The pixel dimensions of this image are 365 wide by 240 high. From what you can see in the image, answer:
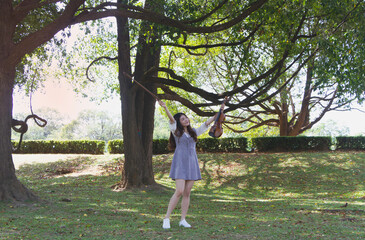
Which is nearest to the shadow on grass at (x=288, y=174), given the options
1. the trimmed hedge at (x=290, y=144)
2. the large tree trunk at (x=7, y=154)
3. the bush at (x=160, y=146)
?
the trimmed hedge at (x=290, y=144)

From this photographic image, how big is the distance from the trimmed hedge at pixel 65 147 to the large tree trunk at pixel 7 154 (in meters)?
16.4

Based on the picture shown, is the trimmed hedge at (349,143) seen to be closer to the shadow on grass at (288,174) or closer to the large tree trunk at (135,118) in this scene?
the shadow on grass at (288,174)

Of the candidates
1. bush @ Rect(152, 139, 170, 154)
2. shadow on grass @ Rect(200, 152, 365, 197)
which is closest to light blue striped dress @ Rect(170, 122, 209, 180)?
shadow on grass @ Rect(200, 152, 365, 197)

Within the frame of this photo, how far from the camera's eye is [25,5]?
359 inches

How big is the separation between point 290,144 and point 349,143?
13.1 ft

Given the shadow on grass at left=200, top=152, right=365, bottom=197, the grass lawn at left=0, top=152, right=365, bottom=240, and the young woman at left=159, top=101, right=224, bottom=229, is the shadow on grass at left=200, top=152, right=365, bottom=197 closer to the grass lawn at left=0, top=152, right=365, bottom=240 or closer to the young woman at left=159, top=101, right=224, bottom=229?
the grass lawn at left=0, top=152, right=365, bottom=240

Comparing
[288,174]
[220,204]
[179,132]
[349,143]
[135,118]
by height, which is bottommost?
[220,204]

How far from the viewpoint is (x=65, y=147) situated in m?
25.5

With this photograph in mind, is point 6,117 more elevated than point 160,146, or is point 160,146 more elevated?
point 6,117

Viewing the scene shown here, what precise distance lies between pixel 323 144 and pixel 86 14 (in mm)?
16917

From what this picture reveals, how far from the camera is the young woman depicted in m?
5.72

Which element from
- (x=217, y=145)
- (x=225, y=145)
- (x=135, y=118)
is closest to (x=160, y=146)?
(x=217, y=145)

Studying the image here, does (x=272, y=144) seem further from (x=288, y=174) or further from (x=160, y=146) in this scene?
(x=160, y=146)

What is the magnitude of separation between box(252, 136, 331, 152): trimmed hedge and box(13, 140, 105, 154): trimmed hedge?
11.0 metres
